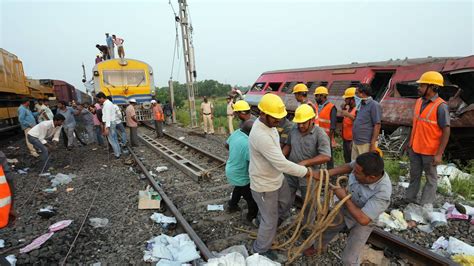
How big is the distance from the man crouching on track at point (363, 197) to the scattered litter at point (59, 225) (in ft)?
11.5

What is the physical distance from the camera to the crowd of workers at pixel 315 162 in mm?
2244

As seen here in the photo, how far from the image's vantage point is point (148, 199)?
4.41 m

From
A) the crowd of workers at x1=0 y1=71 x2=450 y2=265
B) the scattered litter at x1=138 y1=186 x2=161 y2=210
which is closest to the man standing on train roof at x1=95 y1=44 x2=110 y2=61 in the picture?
the scattered litter at x1=138 y1=186 x2=161 y2=210

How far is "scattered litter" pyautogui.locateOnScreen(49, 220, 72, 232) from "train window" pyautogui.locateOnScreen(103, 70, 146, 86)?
9996 millimetres

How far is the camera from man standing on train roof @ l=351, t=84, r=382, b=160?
3.96m

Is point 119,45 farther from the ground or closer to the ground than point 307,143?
farther from the ground

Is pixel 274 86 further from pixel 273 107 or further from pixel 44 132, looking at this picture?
pixel 273 107

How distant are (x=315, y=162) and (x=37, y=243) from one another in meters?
3.53

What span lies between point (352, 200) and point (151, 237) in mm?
2517

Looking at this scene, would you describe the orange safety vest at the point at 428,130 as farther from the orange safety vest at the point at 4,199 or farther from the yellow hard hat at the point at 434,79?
the orange safety vest at the point at 4,199

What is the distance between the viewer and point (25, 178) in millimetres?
6004

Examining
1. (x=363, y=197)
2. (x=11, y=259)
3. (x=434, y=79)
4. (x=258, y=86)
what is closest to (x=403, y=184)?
(x=434, y=79)

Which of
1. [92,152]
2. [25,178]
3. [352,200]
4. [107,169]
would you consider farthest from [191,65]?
[352,200]

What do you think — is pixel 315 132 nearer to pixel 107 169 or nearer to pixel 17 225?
pixel 17 225
